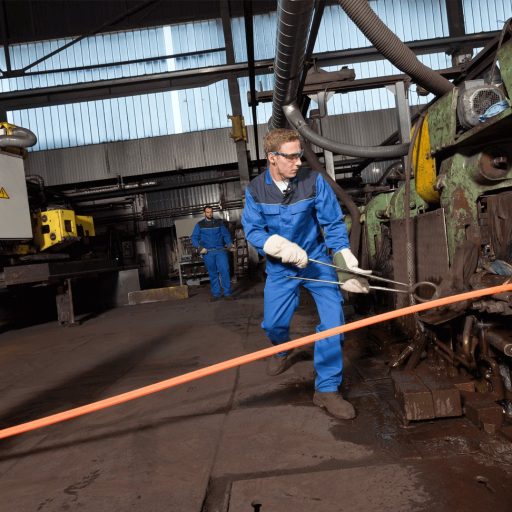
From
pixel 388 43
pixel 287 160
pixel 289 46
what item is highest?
pixel 289 46

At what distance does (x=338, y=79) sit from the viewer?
482 cm

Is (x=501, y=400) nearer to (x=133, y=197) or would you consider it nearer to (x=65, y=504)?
(x=65, y=504)

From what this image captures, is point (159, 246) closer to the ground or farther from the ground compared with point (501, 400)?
farther from the ground

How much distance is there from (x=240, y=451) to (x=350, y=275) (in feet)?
3.54

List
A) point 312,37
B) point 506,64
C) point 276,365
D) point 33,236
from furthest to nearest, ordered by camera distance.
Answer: point 33,236
point 312,37
point 276,365
point 506,64

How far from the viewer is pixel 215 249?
25.7 feet

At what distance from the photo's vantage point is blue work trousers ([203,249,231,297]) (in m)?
7.73

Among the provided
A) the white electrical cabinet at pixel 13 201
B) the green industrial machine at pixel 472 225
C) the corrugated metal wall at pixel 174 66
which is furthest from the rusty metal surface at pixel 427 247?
the corrugated metal wall at pixel 174 66

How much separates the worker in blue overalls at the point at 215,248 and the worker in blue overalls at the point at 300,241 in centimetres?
519

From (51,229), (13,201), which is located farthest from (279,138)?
(51,229)

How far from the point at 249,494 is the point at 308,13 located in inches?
124

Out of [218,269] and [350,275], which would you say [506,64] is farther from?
[218,269]

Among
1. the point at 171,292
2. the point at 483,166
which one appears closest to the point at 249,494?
the point at 483,166

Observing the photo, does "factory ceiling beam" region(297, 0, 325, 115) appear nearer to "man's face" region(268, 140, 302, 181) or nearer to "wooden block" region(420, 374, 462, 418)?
"man's face" region(268, 140, 302, 181)
